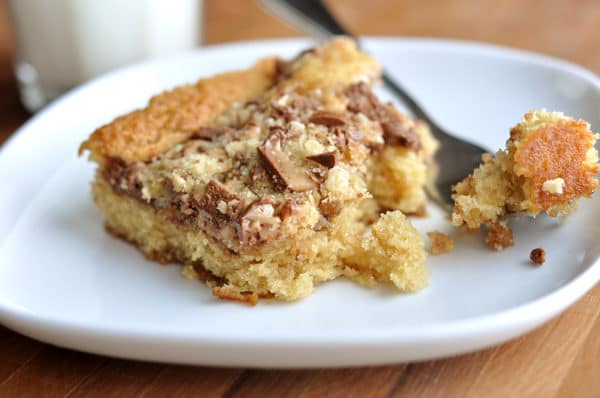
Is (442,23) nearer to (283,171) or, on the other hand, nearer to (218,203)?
(283,171)

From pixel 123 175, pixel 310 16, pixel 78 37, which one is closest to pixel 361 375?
pixel 123 175

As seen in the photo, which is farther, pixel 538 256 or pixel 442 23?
pixel 442 23

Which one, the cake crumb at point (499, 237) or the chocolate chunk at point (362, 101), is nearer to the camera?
the cake crumb at point (499, 237)

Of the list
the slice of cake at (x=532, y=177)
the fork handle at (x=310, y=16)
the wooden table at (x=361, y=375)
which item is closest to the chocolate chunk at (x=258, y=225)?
the wooden table at (x=361, y=375)

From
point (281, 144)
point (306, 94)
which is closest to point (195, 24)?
point (306, 94)

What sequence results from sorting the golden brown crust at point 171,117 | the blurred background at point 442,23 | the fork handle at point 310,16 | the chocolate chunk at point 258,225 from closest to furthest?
1. the chocolate chunk at point 258,225
2. the golden brown crust at point 171,117
3. the fork handle at point 310,16
4. the blurred background at point 442,23

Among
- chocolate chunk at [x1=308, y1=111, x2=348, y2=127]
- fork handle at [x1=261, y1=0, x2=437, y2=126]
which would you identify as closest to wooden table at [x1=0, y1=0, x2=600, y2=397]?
chocolate chunk at [x1=308, y1=111, x2=348, y2=127]

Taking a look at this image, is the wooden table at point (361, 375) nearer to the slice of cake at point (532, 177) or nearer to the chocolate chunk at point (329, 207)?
the slice of cake at point (532, 177)

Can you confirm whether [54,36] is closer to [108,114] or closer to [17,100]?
[17,100]
